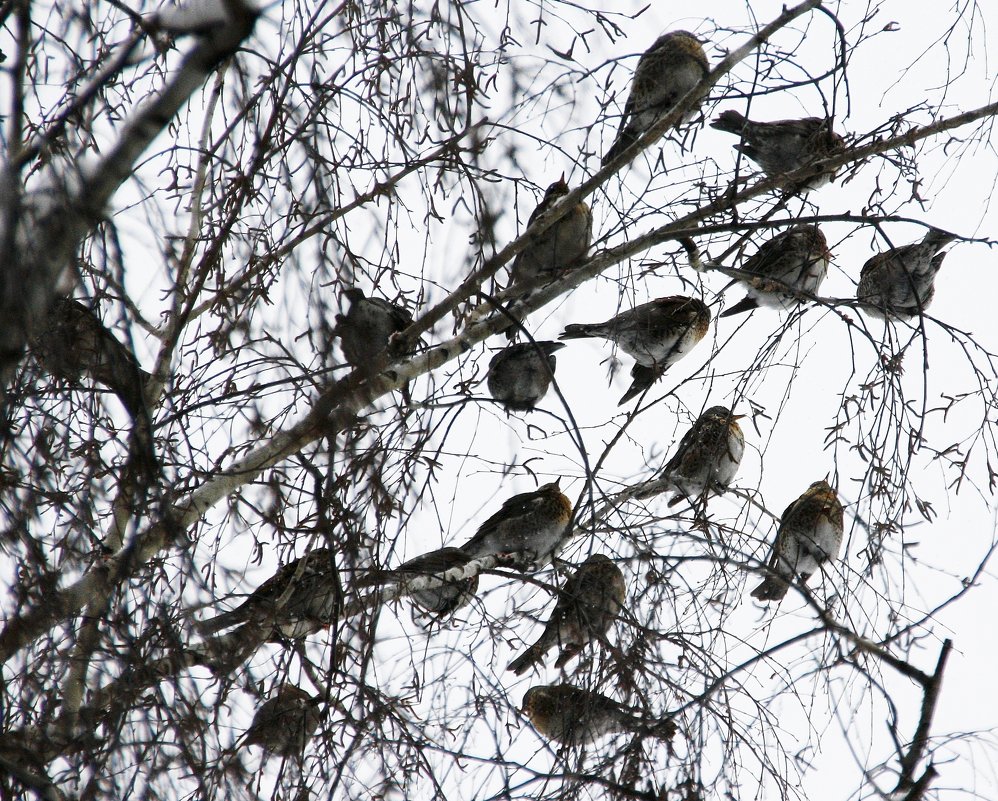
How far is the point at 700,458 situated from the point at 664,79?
1.80m

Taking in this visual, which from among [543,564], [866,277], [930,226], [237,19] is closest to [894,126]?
[930,226]

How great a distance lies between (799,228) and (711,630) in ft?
5.06

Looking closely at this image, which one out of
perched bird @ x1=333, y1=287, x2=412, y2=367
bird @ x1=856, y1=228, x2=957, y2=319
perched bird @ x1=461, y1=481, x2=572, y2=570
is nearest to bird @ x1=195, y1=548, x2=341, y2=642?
perched bird @ x1=333, y1=287, x2=412, y2=367

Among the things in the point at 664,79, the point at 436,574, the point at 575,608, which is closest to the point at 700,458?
the point at 575,608

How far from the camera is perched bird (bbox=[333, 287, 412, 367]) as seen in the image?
2170 millimetres

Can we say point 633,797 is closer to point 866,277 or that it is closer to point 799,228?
point 799,228

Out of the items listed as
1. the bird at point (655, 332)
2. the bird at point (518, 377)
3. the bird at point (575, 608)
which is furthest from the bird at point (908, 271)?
the bird at point (575, 608)

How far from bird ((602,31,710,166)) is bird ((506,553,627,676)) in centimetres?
187

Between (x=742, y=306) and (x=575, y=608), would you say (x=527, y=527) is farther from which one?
(x=575, y=608)

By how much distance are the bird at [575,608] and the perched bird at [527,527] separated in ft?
5.21

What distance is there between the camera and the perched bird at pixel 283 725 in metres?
2.66

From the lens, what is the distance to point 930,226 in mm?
3209

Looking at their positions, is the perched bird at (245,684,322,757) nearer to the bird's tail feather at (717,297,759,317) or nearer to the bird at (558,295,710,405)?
the bird at (558,295,710,405)

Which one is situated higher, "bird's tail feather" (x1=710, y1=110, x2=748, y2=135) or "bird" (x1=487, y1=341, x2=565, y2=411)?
"bird's tail feather" (x1=710, y1=110, x2=748, y2=135)
